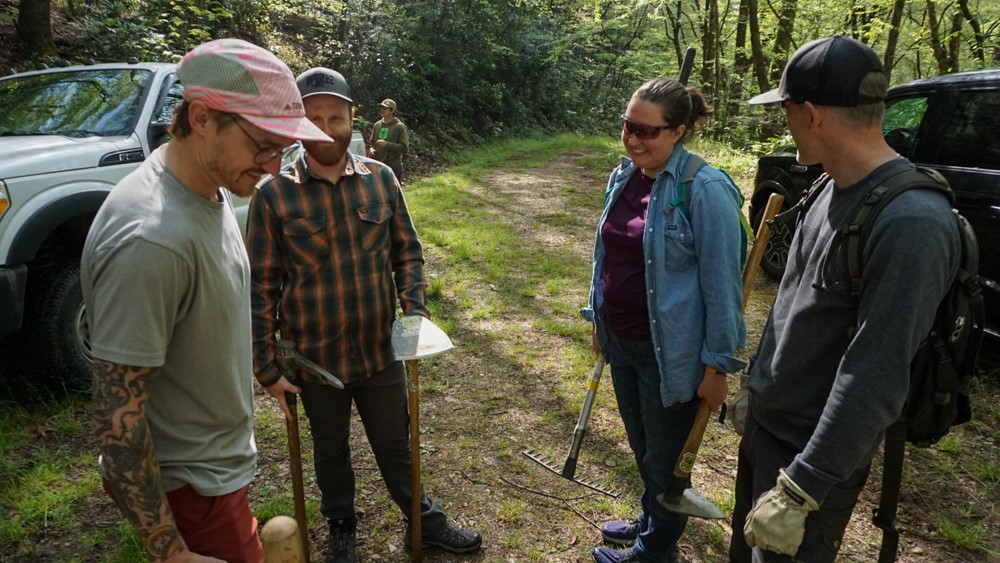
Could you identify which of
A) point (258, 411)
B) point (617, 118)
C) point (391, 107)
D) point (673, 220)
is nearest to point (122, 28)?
point (391, 107)

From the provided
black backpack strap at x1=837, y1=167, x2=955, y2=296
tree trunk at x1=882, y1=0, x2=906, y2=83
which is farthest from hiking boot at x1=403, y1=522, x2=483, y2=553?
tree trunk at x1=882, y1=0, x2=906, y2=83

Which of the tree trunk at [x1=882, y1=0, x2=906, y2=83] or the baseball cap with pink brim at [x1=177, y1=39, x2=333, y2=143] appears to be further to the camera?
the tree trunk at [x1=882, y1=0, x2=906, y2=83]

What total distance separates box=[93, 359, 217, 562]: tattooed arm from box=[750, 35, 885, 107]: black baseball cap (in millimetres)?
1796

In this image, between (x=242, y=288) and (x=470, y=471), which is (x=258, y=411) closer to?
(x=470, y=471)

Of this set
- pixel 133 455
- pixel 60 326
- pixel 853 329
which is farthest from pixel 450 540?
pixel 60 326

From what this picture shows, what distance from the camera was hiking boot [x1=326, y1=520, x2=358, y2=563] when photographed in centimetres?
271

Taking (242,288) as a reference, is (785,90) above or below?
above

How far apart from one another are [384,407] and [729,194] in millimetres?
1636

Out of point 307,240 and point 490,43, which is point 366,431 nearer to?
point 307,240

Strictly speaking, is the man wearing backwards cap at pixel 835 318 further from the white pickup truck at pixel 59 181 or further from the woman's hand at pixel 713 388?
the white pickup truck at pixel 59 181

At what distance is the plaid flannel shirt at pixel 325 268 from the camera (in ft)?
7.58

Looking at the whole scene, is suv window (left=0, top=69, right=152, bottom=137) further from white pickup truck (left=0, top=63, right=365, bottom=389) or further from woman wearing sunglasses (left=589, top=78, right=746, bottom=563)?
woman wearing sunglasses (left=589, top=78, right=746, bottom=563)

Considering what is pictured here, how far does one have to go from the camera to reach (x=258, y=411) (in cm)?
400

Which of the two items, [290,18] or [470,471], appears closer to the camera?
[470,471]
